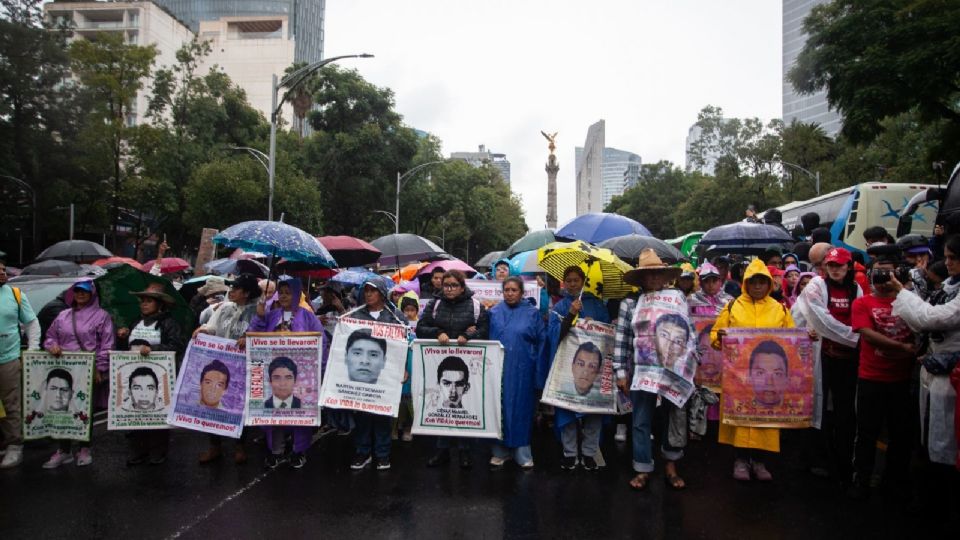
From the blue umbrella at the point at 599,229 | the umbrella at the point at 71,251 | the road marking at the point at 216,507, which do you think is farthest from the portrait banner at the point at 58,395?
the umbrella at the point at 71,251

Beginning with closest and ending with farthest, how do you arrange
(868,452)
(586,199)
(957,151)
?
(868,452) < (957,151) < (586,199)

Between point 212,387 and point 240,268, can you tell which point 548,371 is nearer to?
point 212,387

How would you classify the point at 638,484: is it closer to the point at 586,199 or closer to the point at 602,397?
the point at 602,397

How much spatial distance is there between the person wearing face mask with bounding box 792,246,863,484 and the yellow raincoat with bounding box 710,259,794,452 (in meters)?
0.26

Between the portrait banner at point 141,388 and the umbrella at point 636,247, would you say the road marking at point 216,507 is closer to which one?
the portrait banner at point 141,388

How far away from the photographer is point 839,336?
590 centimetres

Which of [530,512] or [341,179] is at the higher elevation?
[341,179]

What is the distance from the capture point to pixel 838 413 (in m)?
6.02

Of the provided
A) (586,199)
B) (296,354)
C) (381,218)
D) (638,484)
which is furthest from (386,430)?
(586,199)

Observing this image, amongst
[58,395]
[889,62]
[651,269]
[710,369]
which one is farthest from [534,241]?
[889,62]

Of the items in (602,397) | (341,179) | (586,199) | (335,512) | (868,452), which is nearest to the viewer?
(335,512)

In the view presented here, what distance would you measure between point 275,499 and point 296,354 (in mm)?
1443

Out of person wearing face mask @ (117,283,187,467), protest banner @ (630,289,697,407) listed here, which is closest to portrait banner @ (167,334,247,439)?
person wearing face mask @ (117,283,187,467)

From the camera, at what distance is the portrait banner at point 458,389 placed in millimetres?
6438
